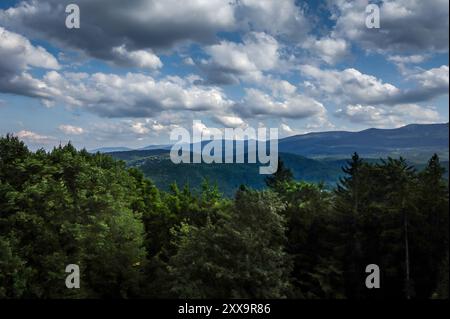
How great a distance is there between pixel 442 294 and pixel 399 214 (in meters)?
12.7

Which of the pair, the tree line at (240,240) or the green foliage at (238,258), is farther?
the tree line at (240,240)

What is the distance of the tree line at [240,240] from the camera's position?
3662 centimetres

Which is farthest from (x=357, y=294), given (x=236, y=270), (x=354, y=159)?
(x=354, y=159)

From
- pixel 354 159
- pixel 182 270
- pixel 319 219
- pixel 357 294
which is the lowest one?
pixel 357 294

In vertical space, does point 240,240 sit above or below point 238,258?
above

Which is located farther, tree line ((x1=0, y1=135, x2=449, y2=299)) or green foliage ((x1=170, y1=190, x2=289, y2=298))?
tree line ((x1=0, y1=135, x2=449, y2=299))

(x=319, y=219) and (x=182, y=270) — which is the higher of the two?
(x=319, y=219)

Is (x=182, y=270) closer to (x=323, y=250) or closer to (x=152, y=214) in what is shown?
(x=323, y=250)

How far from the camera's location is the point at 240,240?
Result: 35906mm

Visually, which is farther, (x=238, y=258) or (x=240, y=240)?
(x=240, y=240)

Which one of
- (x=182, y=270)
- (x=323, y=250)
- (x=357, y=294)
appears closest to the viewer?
(x=182, y=270)

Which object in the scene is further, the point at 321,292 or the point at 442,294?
the point at 321,292

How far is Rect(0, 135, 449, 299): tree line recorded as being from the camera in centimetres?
3662

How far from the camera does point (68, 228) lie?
147ft
